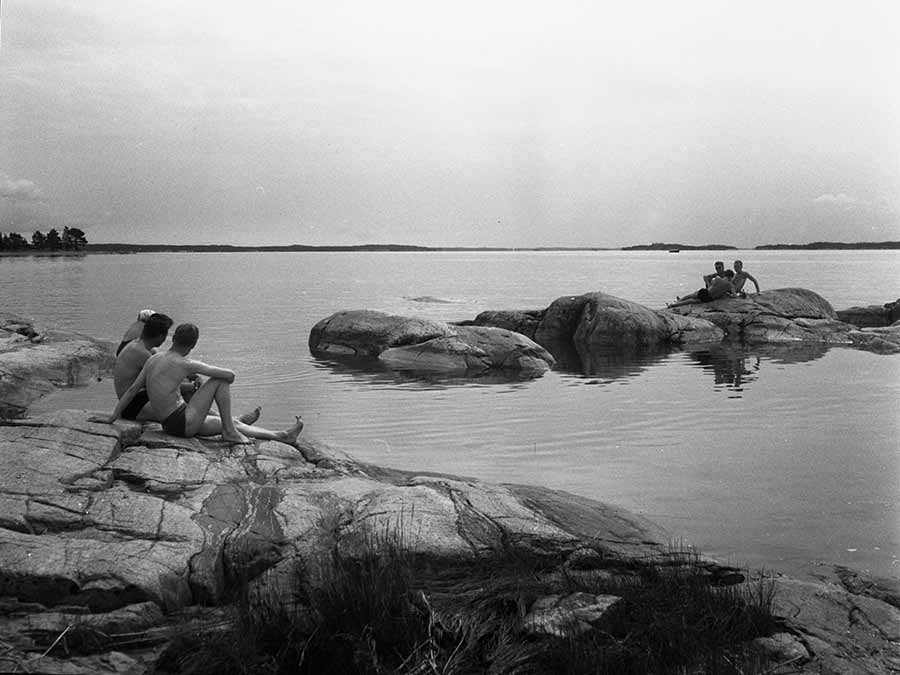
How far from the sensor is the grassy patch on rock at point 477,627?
4609mm

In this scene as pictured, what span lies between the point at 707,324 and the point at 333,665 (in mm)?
22601

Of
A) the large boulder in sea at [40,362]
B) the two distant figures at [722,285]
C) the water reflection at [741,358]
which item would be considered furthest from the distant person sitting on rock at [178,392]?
the two distant figures at [722,285]

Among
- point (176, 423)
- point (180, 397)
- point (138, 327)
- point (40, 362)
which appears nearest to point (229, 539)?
point (176, 423)

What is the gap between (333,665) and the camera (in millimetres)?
4707

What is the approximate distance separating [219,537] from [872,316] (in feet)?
94.1

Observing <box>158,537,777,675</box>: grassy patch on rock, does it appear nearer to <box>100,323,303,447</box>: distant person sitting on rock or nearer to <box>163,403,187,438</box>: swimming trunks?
<box>100,323,303,447</box>: distant person sitting on rock

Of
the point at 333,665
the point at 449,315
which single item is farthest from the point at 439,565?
the point at 449,315

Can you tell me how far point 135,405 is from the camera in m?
9.20

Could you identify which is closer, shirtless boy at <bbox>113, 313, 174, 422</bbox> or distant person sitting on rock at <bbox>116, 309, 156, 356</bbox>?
shirtless boy at <bbox>113, 313, 174, 422</bbox>

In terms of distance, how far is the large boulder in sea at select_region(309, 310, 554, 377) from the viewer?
19.5 meters

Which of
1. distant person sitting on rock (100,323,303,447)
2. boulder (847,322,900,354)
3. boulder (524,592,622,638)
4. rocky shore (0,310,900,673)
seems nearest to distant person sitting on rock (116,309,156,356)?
distant person sitting on rock (100,323,303,447)

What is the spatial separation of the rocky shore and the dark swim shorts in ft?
0.96

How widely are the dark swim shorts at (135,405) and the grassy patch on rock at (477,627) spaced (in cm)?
434

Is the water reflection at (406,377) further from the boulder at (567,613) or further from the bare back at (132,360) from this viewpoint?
the boulder at (567,613)
